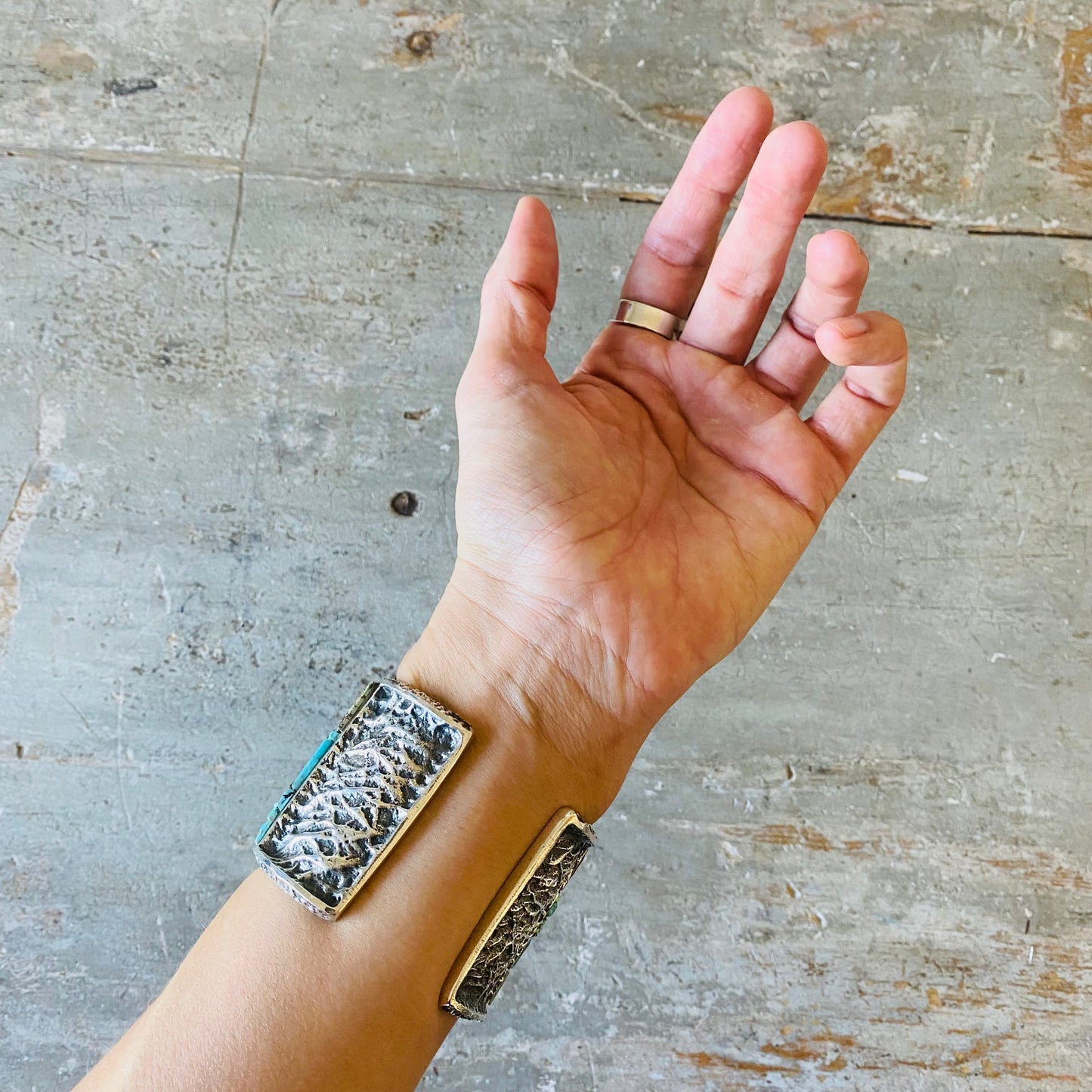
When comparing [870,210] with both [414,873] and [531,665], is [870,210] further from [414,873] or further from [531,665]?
[414,873]

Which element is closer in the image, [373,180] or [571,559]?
[571,559]

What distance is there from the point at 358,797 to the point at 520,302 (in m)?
→ 0.74

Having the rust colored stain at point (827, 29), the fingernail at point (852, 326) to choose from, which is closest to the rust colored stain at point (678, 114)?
the rust colored stain at point (827, 29)

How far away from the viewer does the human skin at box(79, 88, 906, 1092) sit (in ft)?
3.28

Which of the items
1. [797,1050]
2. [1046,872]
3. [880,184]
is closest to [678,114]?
[880,184]

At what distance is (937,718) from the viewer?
69.1 inches

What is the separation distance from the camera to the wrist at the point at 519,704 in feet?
3.76

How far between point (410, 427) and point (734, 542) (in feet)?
2.88

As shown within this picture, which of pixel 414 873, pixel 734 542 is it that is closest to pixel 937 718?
pixel 734 542

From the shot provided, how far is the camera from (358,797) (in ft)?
3.38

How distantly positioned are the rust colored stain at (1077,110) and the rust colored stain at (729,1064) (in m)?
2.22

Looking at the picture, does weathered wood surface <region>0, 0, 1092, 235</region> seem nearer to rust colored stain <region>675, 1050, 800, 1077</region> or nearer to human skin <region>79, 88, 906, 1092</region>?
A: human skin <region>79, 88, 906, 1092</region>

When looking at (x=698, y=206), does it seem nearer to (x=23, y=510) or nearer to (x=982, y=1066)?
(x=23, y=510)

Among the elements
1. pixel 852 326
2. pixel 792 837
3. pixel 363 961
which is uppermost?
pixel 852 326
